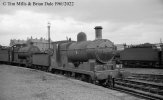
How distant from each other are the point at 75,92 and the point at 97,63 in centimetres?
347

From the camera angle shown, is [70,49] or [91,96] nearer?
[91,96]

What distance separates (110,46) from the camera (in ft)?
39.1

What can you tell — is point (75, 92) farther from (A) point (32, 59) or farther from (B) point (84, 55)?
(A) point (32, 59)

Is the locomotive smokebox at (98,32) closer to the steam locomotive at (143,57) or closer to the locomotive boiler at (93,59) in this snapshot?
the locomotive boiler at (93,59)

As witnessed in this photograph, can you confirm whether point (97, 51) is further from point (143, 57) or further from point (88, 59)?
point (143, 57)

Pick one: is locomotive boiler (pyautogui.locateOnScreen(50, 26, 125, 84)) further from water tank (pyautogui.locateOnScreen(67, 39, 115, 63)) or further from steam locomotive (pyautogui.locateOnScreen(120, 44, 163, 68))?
steam locomotive (pyautogui.locateOnScreen(120, 44, 163, 68))

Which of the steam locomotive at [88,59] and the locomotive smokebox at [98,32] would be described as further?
the locomotive smokebox at [98,32]

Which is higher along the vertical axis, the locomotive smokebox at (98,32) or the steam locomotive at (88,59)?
the locomotive smokebox at (98,32)

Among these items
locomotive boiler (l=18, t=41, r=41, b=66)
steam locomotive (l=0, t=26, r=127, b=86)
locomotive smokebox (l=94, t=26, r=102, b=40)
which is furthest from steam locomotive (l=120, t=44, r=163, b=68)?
locomotive smokebox (l=94, t=26, r=102, b=40)

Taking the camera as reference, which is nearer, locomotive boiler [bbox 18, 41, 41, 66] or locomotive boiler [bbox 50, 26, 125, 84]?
locomotive boiler [bbox 50, 26, 125, 84]

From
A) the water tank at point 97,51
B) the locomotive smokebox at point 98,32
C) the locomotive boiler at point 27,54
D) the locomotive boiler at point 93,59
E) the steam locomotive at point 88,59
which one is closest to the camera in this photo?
the locomotive boiler at point 93,59

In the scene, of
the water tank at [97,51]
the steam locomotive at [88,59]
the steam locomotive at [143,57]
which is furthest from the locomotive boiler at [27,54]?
the water tank at [97,51]

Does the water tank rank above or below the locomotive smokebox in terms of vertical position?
below

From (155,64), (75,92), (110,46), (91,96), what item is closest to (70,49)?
(110,46)
